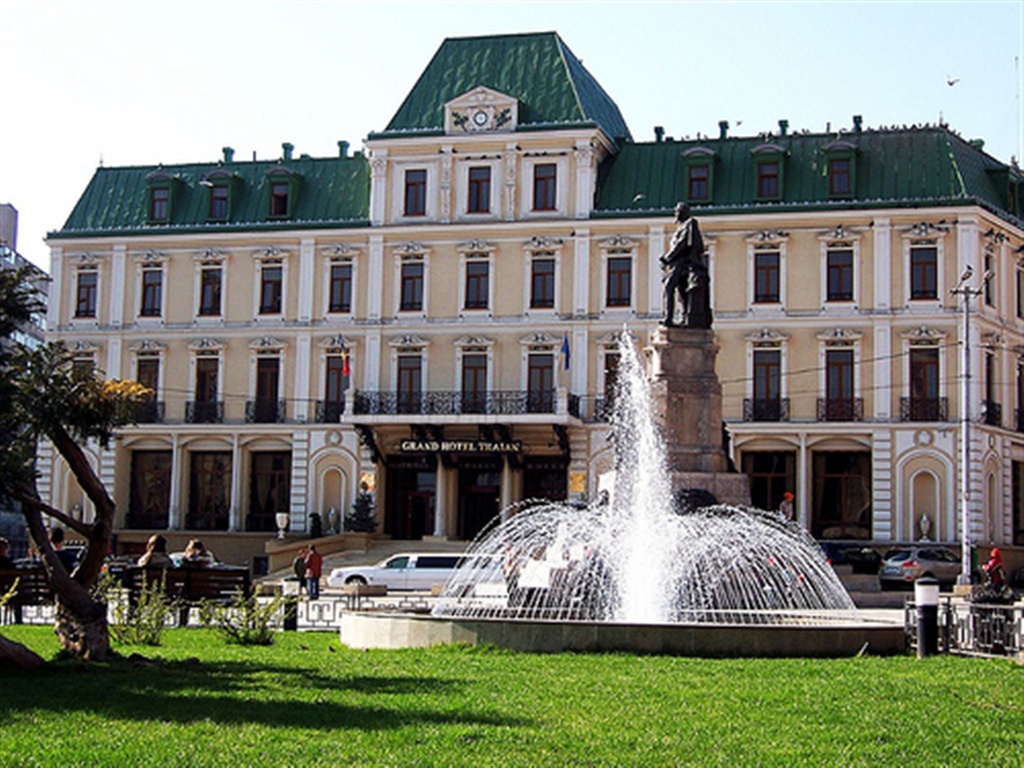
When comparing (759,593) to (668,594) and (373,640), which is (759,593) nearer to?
(668,594)

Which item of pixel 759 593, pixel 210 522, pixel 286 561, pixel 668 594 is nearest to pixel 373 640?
pixel 668 594

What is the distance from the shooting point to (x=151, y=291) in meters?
52.2

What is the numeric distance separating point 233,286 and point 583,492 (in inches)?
578

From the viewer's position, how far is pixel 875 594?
2909 centimetres

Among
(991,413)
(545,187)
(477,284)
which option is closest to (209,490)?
(477,284)

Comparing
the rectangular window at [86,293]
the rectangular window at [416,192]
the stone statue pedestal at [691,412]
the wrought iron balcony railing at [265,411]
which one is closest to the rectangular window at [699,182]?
the rectangular window at [416,192]

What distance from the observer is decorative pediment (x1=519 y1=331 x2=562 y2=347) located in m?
48.4

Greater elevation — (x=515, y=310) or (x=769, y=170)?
(x=769, y=170)

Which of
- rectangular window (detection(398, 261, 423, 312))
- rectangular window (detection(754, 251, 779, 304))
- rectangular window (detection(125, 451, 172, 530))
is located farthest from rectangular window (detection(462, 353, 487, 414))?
rectangular window (detection(125, 451, 172, 530))

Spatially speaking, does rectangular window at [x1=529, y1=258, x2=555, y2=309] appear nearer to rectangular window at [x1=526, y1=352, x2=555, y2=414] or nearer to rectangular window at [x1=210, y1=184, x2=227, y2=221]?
rectangular window at [x1=526, y1=352, x2=555, y2=414]

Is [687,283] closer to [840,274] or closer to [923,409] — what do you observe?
[923,409]

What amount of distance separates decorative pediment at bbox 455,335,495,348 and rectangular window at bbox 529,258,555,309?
73.3 inches

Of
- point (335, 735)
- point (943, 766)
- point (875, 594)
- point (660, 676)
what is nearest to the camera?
point (943, 766)

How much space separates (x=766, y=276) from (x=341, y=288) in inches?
574
